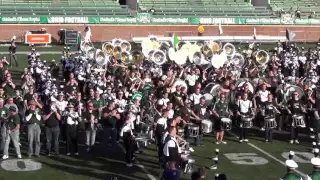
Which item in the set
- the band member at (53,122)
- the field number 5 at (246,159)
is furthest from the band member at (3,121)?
the field number 5 at (246,159)

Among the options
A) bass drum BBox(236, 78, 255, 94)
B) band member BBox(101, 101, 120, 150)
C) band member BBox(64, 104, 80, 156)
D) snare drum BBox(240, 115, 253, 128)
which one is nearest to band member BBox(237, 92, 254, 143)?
snare drum BBox(240, 115, 253, 128)

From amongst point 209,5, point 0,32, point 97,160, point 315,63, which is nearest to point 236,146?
point 97,160

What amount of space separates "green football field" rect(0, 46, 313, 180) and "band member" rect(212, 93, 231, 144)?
0.33 metres

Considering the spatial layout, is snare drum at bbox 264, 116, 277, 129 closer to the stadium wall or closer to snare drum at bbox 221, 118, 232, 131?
snare drum at bbox 221, 118, 232, 131

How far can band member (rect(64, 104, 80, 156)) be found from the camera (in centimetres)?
1524

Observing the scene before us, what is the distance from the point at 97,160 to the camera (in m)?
15.2

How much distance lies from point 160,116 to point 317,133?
544 cm

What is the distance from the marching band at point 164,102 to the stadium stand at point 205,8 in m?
27.2

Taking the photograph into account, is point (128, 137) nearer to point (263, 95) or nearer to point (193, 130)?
point (193, 130)

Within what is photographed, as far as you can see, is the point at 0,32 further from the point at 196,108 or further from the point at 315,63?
the point at 196,108

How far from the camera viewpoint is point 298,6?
5741 centimetres

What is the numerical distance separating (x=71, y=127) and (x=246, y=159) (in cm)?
480

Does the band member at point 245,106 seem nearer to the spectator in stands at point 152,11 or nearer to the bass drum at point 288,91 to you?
the bass drum at point 288,91

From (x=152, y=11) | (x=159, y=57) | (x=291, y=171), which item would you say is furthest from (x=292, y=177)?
(x=152, y=11)
